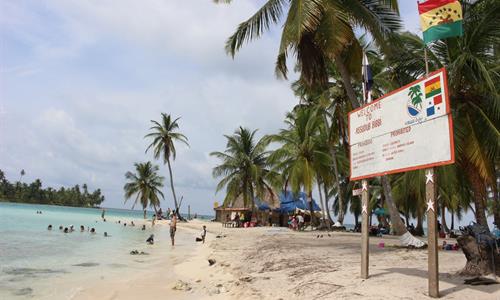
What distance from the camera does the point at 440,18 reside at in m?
7.30

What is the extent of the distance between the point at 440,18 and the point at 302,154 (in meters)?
22.5

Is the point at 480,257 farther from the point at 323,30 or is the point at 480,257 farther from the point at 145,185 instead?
the point at 145,185

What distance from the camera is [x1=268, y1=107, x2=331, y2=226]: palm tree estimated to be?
2911 centimetres

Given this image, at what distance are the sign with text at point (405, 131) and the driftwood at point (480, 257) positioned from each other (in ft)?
6.13

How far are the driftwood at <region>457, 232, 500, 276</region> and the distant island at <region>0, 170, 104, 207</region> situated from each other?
107m

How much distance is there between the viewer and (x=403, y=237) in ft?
44.2

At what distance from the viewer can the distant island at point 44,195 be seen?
340 feet

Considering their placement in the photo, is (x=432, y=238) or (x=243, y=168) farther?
(x=243, y=168)

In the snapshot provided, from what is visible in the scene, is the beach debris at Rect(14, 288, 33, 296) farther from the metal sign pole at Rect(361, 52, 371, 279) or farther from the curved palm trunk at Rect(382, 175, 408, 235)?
the curved palm trunk at Rect(382, 175, 408, 235)

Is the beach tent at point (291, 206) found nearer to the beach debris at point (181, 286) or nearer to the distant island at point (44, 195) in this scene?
the beach debris at point (181, 286)

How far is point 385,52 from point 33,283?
12989 mm

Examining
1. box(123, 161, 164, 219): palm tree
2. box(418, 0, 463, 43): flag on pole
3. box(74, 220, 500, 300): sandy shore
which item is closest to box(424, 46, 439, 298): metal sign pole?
box(74, 220, 500, 300): sandy shore

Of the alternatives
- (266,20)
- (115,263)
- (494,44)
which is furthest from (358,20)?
(115,263)

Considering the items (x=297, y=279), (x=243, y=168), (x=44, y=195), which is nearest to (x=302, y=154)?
(x=243, y=168)
